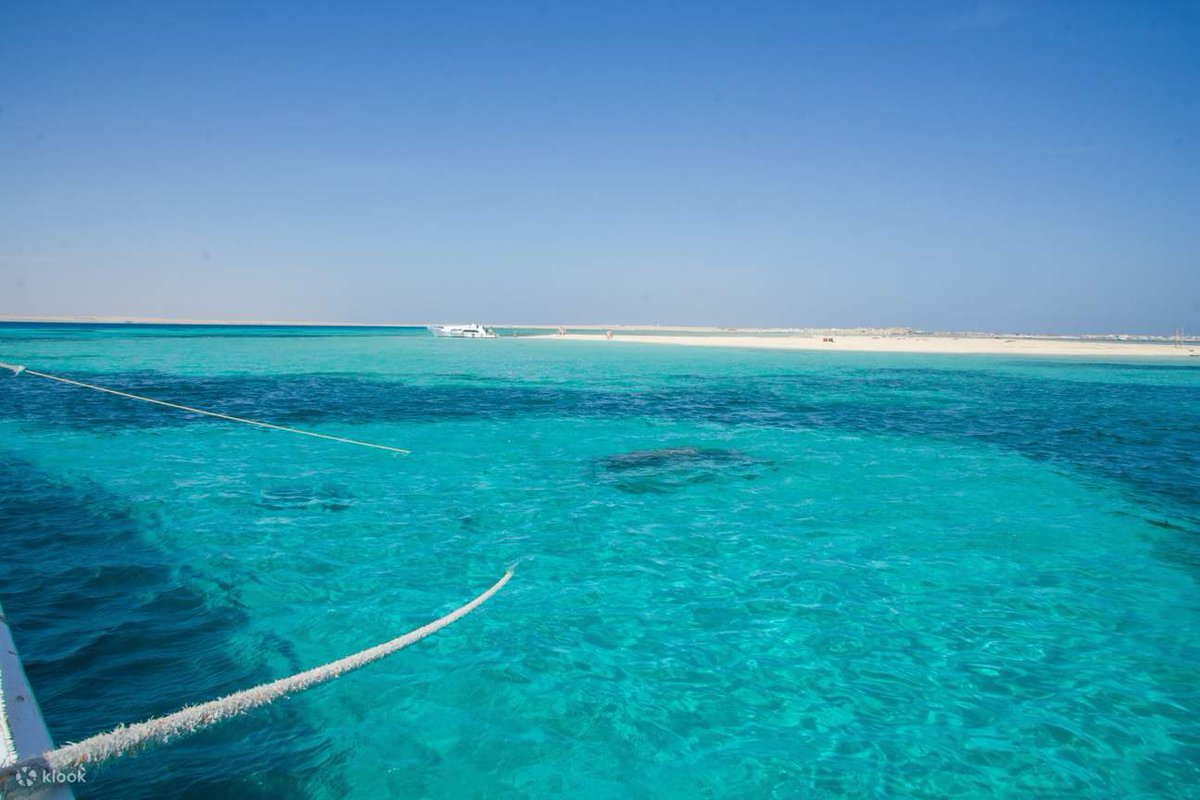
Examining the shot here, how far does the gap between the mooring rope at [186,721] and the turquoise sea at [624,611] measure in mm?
226

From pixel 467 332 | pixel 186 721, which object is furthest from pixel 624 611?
pixel 467 332

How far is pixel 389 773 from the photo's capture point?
5.18m

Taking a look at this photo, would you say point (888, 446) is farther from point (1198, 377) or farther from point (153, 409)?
point (1198, 377)

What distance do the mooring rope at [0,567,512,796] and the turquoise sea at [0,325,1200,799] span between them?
23 cm

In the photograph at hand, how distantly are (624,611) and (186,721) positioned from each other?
4926mm

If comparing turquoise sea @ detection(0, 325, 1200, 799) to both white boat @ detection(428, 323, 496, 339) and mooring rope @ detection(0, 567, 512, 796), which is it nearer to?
mooring rope @ detection(0, 567, 512, 796)

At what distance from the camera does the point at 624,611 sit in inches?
320

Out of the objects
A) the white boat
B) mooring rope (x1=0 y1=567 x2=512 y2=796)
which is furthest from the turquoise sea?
the white boat

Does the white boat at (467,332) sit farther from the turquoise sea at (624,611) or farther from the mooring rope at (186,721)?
the mooring rope at (186,721)

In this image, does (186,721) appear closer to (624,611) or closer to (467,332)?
(624,611)

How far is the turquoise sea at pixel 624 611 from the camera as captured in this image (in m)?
5.37

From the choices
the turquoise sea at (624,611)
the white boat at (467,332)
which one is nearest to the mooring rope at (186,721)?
the turquoise sea at (624,611)

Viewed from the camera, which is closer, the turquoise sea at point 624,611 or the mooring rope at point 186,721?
the mooring rope at point 186,721

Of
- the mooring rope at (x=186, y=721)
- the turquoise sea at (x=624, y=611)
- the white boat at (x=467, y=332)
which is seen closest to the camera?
the mooring rope at (x=186, y=721)
